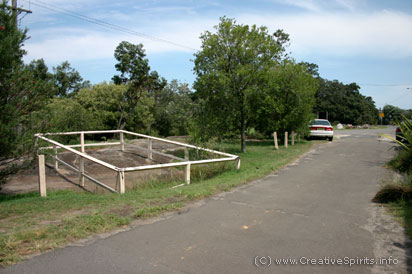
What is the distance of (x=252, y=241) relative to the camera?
184 inches

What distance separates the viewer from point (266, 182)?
9141 mm

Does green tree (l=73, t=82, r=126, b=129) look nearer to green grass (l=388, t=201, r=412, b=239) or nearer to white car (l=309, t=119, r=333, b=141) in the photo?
white car (l=309, t=119, r=333, b=141)

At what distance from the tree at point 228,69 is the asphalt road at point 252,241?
828 centimetres

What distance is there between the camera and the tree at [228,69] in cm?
1513

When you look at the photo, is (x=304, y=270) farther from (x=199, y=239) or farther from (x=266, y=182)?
(x=266, y=182)

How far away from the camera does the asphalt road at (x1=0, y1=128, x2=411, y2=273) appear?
3893 mm

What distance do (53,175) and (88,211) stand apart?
20.5 feet

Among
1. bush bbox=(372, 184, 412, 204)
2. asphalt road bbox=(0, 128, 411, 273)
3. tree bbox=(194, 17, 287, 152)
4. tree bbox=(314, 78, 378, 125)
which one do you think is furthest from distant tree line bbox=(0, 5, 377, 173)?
tree bbox=(314, 78, 378, 125)

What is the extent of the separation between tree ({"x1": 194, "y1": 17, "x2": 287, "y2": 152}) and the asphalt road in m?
8.28

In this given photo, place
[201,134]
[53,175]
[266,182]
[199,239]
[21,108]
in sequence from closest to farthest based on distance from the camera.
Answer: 1. [199,239]
2. [21,108]
3. [266,182]
4. [53,175]
5. [201,134]

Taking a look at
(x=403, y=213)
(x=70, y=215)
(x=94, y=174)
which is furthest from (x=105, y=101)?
(x=403, y=213)

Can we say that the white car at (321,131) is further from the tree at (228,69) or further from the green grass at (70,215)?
the green grass at (70,215)

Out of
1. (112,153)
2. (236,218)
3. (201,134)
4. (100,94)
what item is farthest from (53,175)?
(100,94)

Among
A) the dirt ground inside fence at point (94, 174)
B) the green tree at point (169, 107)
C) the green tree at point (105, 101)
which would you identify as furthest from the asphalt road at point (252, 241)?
the green tree at point (169, 107)
